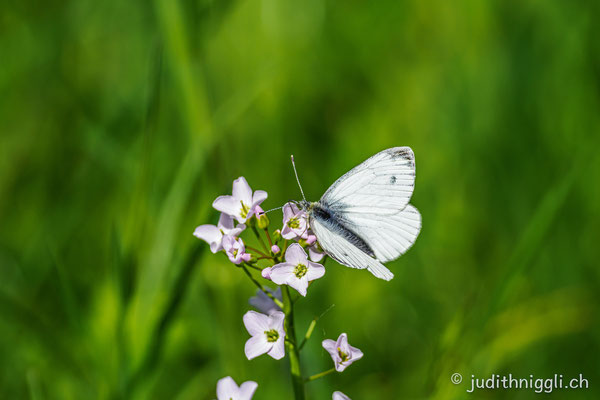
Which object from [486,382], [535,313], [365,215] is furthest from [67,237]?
[535,313]

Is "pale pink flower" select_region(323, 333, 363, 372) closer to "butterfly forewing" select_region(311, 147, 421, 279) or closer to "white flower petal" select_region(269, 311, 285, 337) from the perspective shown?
"white flower petal" select_region(269, 311, 285, 337)

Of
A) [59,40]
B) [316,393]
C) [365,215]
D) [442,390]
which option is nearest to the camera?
[365,215]

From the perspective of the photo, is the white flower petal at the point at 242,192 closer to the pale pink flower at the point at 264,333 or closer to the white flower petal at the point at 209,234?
the white flower petal at the point at 209,234

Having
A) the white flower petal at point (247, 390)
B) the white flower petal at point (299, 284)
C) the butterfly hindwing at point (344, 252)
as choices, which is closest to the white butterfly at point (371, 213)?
the butterfly hindwing at point (344, 252)

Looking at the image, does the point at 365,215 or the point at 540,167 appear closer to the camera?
the point at 365,215

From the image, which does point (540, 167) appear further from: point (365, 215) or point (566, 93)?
point (365, 215)

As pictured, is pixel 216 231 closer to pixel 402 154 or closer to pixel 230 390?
pixel 230 390

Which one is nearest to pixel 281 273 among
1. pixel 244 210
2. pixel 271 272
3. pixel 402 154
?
pixel 271 272

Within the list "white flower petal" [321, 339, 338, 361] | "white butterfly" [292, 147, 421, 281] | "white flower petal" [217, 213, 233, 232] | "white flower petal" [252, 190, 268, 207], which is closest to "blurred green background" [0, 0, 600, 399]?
"white flower petal" [217, 213, 233, 232]
